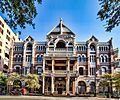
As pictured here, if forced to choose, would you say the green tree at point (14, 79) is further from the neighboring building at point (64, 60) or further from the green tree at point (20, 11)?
the green tree at point (20, 11)

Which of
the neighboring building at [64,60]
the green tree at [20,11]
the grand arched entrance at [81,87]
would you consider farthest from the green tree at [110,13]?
the grand arched entrance at [81,87]

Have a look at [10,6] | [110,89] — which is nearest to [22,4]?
[10,6]

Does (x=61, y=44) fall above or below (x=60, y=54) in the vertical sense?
above

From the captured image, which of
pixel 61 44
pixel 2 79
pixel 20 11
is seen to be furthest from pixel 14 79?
pixel 20 11

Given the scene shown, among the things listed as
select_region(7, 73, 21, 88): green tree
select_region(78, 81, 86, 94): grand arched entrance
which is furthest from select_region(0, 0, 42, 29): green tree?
select_region(78, 81, 86, 94): grand arched entrance

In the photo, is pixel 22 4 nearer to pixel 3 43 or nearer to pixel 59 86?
pixel 59 86

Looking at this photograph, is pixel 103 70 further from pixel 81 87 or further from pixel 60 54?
pixel 60 54

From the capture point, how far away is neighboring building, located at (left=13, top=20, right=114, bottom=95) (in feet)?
202

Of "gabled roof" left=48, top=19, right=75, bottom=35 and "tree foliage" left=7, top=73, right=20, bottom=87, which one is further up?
"gabled roof" left=48, top=19, right=75, bottom=35

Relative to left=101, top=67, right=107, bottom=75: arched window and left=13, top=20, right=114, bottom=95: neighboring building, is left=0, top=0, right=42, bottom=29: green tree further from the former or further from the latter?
left=101, top=67, right=107, bottom=75: arched window

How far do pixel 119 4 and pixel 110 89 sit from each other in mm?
56600

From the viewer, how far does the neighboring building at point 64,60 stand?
61688mm

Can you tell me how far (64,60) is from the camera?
6291 cm

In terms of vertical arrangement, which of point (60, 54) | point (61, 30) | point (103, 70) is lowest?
point (103, 70)
